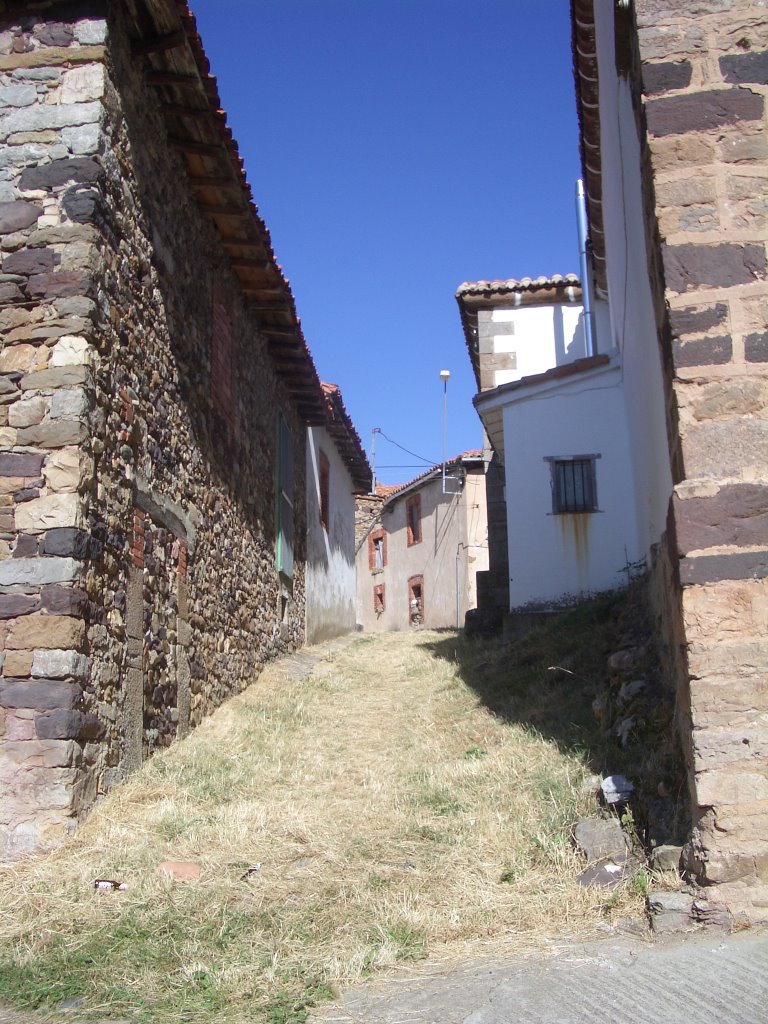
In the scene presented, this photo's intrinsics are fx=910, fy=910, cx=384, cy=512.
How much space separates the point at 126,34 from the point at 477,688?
6.24 m

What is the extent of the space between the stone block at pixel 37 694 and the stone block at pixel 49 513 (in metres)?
0.87

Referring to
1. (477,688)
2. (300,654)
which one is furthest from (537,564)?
(300,654)

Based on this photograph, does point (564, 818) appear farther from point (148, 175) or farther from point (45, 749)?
point (148, 175)

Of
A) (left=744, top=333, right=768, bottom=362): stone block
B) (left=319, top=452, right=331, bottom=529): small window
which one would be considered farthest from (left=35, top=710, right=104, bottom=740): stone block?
(left=319, top=452, right=331, bottom=529): small window

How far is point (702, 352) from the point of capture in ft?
13.8

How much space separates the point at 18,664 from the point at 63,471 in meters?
1.13

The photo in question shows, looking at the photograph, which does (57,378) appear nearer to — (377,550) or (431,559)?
(431,559)

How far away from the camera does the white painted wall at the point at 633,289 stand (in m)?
5.94

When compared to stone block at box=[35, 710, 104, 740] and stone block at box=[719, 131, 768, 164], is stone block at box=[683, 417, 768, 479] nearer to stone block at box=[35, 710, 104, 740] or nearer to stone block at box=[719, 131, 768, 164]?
stone block at box=[719, 131, 768, 164]

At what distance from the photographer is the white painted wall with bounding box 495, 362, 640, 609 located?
10.8 meters

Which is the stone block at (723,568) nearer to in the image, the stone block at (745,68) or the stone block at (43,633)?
the stone block at (745,68)

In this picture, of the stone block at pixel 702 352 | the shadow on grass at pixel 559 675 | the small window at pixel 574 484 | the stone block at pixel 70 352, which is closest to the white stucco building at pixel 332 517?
the shadow on grass at pixel 559 675

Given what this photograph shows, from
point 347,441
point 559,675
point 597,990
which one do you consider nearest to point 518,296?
point 347,441

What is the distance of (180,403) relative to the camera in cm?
751
